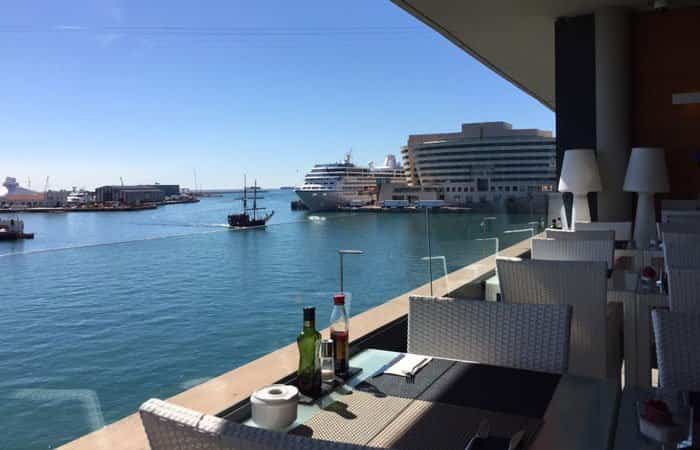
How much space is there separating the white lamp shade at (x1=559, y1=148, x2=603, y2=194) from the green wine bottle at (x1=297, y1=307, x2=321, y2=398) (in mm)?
3962

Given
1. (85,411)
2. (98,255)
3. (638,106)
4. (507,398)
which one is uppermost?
(638,106)

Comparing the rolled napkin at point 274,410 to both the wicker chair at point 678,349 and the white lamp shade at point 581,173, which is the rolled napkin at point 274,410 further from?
the white lamp shade at point 581,173

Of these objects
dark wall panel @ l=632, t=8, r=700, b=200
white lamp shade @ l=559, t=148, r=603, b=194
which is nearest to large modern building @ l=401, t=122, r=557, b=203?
white lamp shade @ l=559, t=148, r=603, b=194

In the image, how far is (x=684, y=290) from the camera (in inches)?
74.3

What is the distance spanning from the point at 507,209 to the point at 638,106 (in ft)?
4.71

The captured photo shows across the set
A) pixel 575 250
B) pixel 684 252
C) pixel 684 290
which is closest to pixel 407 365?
pixel 684 290

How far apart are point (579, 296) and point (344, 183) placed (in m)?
13.4

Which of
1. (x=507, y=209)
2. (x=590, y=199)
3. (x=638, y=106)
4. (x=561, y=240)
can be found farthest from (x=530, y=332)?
(x=638, y=106)

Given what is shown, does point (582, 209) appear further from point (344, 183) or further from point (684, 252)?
point (344, 183)

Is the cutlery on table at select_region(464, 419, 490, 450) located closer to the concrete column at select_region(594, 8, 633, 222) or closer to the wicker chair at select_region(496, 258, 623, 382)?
the wicker chair at select_region(496, 258, 623, 382)

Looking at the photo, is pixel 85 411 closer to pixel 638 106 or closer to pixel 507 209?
pixel 507 209

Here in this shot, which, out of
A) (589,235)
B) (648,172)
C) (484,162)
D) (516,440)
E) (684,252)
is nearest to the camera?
(516,440)

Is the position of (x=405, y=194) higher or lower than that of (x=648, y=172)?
lower

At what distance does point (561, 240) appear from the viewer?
3162 millimetres
